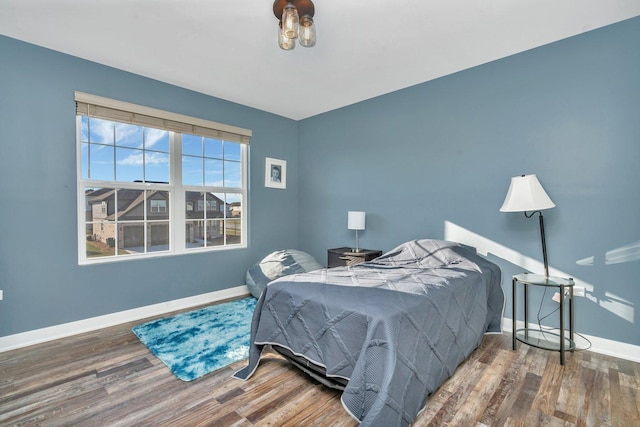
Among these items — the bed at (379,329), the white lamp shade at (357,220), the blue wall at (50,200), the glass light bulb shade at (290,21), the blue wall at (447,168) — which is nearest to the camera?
the bed at (379,329)

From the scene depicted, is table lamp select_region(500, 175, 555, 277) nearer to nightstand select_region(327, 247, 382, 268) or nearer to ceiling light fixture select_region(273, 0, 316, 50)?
nightstand select_region(327, 247, 382, 268)

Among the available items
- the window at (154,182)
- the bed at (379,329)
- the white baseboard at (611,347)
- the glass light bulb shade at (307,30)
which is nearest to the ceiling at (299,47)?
the glass light bulb shade at (307,30)

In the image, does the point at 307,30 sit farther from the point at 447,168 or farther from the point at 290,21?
the point at 447,168

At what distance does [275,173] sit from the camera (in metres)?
4.70

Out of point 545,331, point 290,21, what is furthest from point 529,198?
point 290,21

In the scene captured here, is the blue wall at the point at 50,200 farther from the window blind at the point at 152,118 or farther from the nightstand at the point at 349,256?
the nightstand at the point at 349,256

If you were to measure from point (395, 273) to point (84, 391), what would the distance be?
7.78 feet

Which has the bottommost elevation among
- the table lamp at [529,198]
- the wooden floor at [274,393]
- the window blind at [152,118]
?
the wooden floor at [274,393]

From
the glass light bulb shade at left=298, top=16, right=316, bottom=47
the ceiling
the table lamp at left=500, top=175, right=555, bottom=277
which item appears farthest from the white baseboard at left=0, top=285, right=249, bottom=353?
the table lamp at left=500, top=175, right=555, bottom=277

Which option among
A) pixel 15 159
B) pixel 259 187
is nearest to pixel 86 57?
pixel 15 159

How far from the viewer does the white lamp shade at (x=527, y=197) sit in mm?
2488

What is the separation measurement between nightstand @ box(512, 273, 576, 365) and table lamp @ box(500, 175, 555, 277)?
184mm

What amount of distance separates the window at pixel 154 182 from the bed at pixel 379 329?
2024 mm

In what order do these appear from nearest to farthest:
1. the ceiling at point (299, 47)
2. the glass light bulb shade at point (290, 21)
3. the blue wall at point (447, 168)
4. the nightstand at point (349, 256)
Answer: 1. the glass light bulb shade at point (290, 21)
2. the ceiling at point (299, 47)
3. the blue wall at point (447, 168)
4. the nightstand at point (349, 256)
